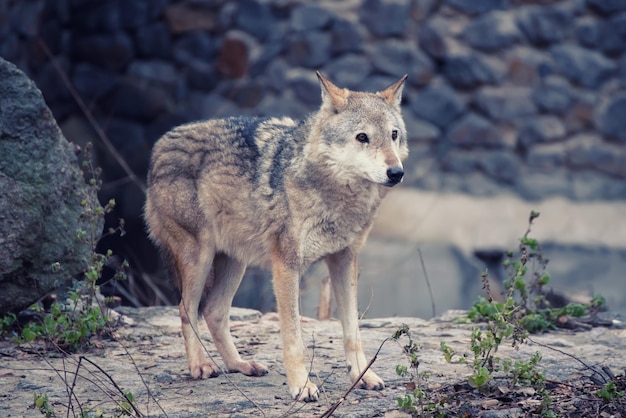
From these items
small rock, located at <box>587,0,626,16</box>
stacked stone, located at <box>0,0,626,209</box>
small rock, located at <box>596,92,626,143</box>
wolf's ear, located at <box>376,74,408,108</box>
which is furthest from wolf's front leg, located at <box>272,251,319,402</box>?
small rock, located at <box>587,0,626,16</box>

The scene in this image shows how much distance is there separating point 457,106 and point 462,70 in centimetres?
29

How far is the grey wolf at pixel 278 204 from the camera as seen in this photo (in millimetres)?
4629

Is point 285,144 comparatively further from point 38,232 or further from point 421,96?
point 421,96

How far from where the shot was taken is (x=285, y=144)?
16.2 feet

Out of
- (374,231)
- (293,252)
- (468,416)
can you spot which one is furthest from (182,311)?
(374,231)

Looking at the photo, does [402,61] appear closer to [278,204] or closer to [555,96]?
[555,96]

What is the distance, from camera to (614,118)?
7.83m

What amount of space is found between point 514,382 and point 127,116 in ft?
17.0

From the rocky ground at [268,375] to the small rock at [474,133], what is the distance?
213 centimetres

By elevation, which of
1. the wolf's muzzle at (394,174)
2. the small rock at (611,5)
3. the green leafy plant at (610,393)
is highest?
the small rock at (611,5)

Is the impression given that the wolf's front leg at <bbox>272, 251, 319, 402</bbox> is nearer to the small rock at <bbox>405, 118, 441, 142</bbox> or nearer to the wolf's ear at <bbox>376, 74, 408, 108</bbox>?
the wolf's ear at <bbox>376, 74, 408, 108</bbox>

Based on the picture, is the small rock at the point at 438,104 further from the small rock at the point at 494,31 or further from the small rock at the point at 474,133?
the small rock at the point at 494,31

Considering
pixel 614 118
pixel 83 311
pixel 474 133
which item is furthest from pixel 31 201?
pixel 614 118

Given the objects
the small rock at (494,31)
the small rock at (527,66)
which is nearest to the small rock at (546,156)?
the small rock at (527,66)
